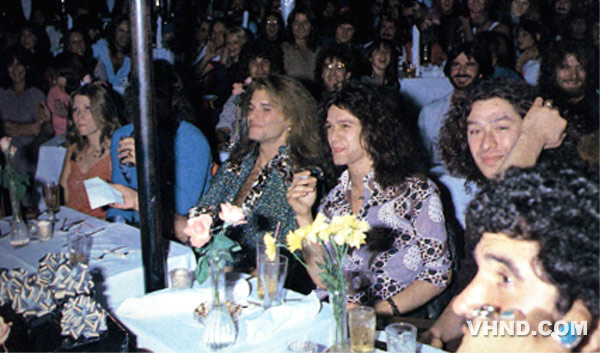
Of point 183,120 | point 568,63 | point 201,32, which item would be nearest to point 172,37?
point 201,32

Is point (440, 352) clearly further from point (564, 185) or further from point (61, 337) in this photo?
point (61, 337)

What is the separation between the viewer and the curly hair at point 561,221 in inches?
36.9

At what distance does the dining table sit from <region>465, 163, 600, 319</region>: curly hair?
1.84ft

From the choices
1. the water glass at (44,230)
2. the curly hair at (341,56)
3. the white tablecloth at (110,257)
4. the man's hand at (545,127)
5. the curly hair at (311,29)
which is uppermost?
the curly hair at (311,29)

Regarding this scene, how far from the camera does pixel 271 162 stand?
105 inches

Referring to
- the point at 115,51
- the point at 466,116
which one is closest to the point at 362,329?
the point at 466,116

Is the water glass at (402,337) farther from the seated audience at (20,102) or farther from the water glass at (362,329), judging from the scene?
the seated audience at (20,102)

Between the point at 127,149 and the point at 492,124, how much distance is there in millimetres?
1633

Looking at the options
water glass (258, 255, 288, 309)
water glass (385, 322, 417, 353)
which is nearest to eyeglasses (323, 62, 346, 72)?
water glass (258, 255, 288, 309)

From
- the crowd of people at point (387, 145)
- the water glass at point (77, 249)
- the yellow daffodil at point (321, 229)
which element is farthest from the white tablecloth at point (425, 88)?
the yellow daffodil at point (321, 229)

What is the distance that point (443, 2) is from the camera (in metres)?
5.67

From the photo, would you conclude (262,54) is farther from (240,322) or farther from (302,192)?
(240,322)

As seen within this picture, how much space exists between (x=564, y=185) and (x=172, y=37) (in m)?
6.03

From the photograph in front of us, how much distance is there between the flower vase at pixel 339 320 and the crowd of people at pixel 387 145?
0.28m
